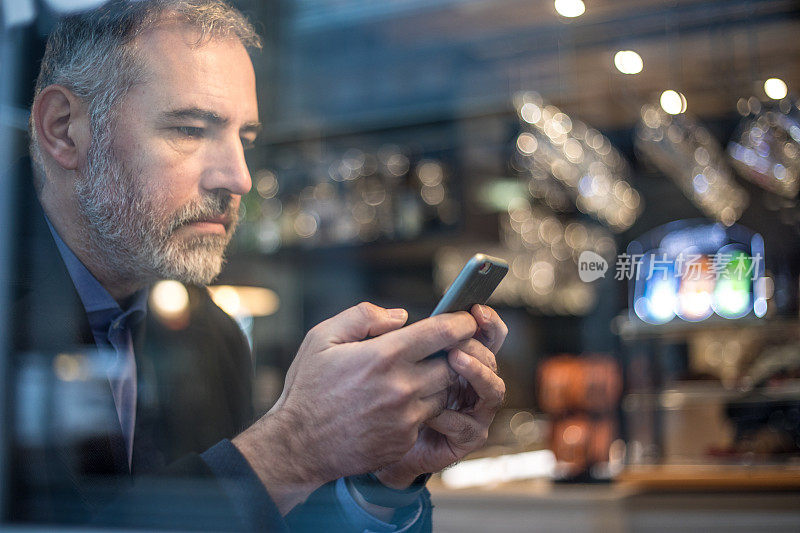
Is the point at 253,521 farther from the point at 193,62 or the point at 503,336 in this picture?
the point at 193,62

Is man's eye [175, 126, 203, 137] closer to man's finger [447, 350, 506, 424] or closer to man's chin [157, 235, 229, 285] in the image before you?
man's chin [157, 235, 229, 285]

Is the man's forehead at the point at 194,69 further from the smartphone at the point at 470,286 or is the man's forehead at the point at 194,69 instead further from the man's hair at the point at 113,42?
the smartphone at the point at 470,286

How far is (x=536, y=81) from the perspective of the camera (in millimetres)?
1975

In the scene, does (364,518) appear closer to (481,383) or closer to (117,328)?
(481,383)

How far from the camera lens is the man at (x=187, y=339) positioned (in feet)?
1.95

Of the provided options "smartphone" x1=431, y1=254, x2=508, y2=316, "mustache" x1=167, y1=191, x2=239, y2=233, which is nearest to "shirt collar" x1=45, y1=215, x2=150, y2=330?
"mustache" x1=167, y1=191, x2=239, y2=233

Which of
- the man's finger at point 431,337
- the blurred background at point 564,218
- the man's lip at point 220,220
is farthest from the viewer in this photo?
the blurred background at point 564,218

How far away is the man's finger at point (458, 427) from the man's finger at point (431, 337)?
0.19ft

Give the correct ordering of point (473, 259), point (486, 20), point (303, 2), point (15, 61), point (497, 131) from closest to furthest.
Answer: point (473, 259)
point (15, 61)
point (303, 2)
point (486, 20)
point (497, 131)

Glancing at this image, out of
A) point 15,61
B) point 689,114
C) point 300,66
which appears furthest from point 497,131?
point 15,61

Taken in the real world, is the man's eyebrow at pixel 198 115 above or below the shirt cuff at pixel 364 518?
above

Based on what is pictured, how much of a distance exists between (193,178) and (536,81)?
1.48 m

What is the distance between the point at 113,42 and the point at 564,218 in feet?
11.2

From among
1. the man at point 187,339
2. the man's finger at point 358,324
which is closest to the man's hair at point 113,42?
the man at point 187,339
